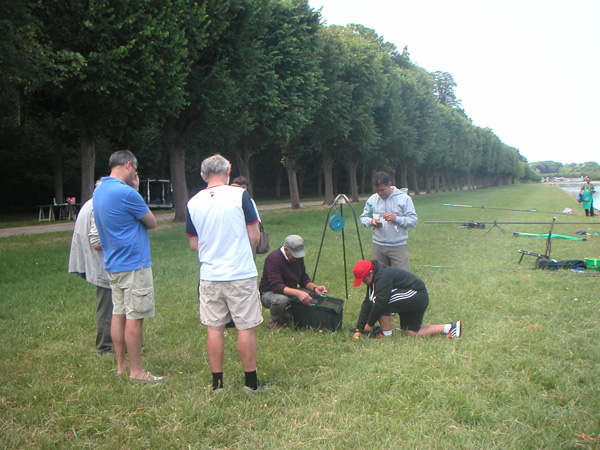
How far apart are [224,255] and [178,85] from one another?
1342 centimetres

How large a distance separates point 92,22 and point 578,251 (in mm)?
14081

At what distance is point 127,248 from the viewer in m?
4.63

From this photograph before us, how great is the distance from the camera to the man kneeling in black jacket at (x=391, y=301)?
18.9 feet

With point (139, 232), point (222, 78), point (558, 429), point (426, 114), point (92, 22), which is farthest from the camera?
point (426, 114)

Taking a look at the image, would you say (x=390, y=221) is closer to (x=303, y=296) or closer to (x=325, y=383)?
(x=303, y=296)

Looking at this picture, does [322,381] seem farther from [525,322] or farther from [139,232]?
[525,322]

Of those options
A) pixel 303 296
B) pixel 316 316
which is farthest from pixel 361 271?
pixel 316 316

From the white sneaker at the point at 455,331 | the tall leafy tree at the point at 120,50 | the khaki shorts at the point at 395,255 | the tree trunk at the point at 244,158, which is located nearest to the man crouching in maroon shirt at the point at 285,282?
the khaki shorts at the point at 395,255

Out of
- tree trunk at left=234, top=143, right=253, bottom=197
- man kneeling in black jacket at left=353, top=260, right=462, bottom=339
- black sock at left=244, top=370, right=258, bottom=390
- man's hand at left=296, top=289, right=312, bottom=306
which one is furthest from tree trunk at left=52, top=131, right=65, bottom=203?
black sock at left=244, top=370, right=258, bottom=390

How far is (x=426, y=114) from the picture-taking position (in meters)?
49.2

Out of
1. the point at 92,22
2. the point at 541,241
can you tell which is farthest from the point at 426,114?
the point at 92,22

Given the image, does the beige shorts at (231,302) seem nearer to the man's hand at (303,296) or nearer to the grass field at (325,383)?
the grass field at (325,383)

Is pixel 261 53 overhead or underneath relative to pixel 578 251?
overhead

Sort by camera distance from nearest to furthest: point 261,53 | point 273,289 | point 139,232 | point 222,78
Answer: point 139,232 < point 273,289 < point 222,78 < point 261,53
